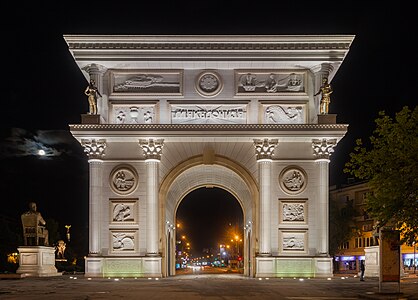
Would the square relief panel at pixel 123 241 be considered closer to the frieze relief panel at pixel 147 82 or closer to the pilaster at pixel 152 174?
the pilaster at pixel 152 174

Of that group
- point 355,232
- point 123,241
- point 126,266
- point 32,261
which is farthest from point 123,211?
point 355,232

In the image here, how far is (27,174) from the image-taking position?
83500 mm

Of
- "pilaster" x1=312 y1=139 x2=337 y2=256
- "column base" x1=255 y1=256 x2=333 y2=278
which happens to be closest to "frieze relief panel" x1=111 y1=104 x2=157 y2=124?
"pilaster" x1=312 y1=139 x2=337 y2=256

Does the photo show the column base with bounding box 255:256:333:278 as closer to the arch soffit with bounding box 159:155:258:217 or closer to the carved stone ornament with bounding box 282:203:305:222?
the carved stone ornament with bounding box 282:203:305:222

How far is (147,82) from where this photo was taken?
162 feet

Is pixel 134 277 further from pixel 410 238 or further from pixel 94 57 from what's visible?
pixel 410 238

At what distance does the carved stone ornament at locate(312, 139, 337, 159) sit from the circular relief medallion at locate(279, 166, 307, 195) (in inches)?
70.3

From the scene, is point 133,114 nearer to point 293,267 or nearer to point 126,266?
point 126,266

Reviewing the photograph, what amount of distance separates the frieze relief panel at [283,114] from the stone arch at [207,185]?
13.4ft

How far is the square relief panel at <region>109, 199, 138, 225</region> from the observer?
4853 centimetres

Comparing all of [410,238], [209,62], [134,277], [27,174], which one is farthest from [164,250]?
[27,174]

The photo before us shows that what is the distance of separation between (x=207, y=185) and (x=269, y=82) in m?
15.1

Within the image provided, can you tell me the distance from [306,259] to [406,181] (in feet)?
60.6

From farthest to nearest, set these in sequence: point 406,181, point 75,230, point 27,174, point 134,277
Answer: point 75,230, point 27,174, point 134,277, point 406,181
